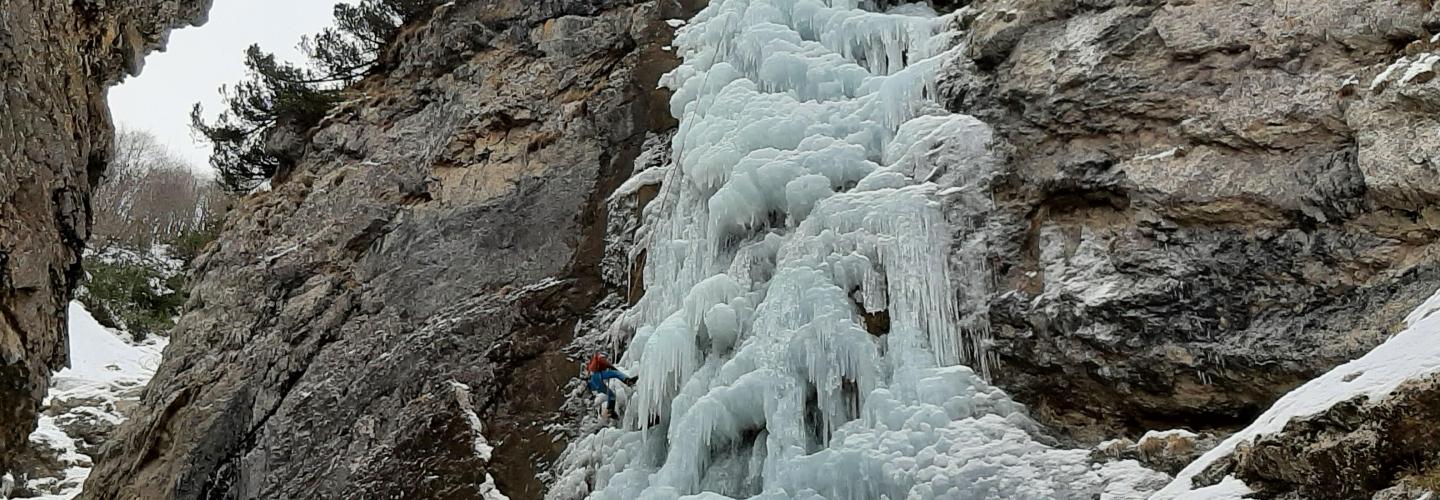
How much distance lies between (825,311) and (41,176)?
526 centimetres

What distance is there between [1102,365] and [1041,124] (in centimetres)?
187

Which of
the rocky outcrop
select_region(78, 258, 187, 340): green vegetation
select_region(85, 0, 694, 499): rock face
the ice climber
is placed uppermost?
select_region(78, 258, 187, 340): green vegetation

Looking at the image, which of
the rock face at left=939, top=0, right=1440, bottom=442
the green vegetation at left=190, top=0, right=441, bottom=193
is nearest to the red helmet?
the rock face at left=939, top=0, right=1440, bottom=442

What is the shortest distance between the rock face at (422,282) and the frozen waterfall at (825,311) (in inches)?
42.0

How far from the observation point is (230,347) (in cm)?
A: 1095

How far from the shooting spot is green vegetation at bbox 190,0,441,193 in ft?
45.0

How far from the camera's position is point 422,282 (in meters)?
10.4

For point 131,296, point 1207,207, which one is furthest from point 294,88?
point 1207,207

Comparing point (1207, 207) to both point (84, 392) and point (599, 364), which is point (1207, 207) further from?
point (84, 392)

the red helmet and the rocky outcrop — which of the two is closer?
the rocky outcrop

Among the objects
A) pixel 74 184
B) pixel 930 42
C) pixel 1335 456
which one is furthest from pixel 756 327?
pixel 74 184

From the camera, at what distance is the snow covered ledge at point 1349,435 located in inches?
155

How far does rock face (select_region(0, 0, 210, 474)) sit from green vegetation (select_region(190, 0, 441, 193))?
5433 mm

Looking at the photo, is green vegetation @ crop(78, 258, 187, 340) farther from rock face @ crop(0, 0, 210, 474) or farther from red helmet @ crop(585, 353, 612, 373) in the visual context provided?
red helmet @ crop(585, 353, 612, 373)
